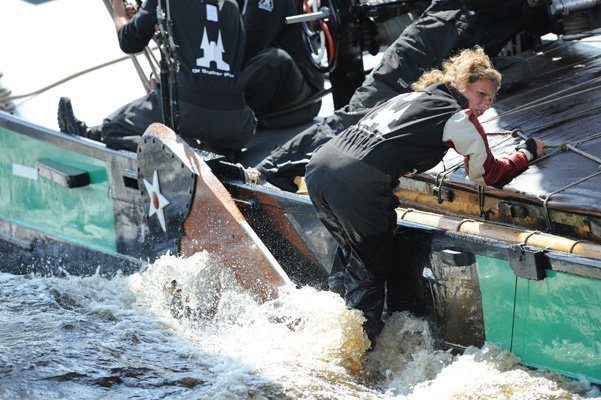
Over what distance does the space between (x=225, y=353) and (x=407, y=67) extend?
6.50 feet

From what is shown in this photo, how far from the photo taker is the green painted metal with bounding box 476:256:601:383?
3.84 meters

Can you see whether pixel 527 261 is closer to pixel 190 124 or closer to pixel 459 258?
pixel 459 258

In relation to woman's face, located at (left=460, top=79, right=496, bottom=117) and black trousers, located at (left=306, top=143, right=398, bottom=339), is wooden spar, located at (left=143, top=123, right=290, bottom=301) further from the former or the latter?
woman's face, located at (left=460, top=79, right=496, bottom=117)

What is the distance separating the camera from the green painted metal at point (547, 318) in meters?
3.84

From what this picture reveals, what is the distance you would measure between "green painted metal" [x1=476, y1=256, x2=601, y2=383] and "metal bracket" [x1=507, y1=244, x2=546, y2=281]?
0.12 feet

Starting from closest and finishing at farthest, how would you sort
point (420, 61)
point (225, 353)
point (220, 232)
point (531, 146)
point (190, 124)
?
point (531, 146)
point (225, 353)
point (220, 232)
point (420, 61)
point (190, 124)


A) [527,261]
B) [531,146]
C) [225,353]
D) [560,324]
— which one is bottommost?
[225,353]

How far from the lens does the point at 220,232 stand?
5109mm

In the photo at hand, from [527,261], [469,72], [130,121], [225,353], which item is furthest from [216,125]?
[527,261]

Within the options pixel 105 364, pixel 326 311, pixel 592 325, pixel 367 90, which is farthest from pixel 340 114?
pixel 592 325

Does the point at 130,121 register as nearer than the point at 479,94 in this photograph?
No

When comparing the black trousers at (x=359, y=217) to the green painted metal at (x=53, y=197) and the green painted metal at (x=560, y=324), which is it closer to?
the green painted metal at (x=560, y=324)

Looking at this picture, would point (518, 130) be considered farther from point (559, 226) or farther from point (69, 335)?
point (69, 335)

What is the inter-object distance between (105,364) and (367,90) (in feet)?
6.82
